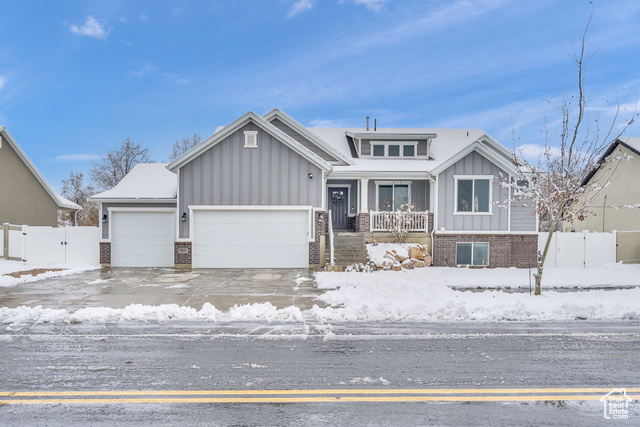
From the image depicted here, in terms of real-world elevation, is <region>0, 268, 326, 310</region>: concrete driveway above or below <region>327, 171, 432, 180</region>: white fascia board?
below

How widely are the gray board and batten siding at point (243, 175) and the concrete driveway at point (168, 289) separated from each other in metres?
2.98

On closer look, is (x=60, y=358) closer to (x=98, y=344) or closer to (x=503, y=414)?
(x=98, y=344)

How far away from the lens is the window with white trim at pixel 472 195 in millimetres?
16406

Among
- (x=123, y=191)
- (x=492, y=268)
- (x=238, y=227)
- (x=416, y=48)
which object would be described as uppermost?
(x=416, y=48)

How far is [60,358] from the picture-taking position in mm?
5281

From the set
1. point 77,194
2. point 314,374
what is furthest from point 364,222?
point 77,194

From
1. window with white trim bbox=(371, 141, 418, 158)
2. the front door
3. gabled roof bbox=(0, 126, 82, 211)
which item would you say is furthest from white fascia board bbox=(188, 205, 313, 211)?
gabled roof bbox=(0, 126, 82, 211)

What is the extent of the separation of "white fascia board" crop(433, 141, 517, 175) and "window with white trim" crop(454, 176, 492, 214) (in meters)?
0.81

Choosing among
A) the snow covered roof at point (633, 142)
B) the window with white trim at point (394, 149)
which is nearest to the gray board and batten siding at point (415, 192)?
the window with white trim at point (394, 149)

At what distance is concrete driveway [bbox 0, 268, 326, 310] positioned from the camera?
8.89 metres

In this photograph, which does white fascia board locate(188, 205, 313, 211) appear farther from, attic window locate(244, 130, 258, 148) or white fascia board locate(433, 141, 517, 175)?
white fascia board locate(433, 141, 517, 175)

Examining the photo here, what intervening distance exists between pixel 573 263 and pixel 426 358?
14645 mm

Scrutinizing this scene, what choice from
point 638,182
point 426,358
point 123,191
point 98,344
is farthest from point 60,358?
point 638,182

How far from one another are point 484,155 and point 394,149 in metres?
5.32
